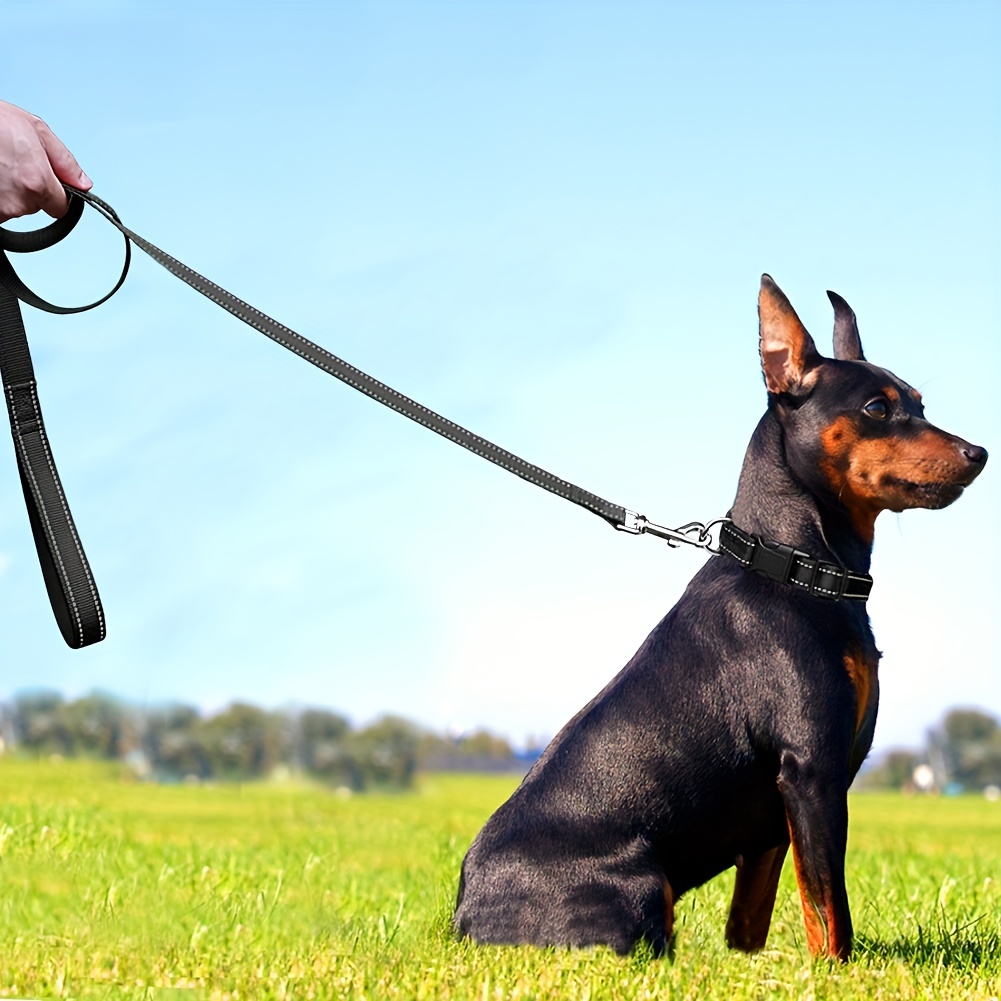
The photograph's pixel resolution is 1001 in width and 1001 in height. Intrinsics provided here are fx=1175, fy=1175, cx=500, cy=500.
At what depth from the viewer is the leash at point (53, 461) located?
411 cm

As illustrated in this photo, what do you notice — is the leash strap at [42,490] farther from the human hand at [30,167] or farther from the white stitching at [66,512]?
the human hand at [30,167]

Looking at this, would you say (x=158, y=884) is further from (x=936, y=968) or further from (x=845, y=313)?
(x=845, y=313)

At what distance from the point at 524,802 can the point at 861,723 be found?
130 centimetres

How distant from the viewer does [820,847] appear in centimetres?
412

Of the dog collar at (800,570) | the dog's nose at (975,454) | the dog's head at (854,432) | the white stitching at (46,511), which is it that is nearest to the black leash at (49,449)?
the white stitching at (46,511)

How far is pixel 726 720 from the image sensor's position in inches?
171

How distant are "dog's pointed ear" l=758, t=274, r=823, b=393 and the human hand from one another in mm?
2630

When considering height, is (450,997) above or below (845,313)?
below

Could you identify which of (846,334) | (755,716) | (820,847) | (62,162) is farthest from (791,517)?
(62,162)

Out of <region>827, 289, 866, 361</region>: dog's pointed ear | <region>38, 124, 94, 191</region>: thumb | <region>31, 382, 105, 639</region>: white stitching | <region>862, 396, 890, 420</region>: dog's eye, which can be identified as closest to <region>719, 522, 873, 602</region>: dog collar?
<region>862, 396, 890, 420</region>: dog's eye

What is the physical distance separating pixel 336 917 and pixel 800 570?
288 cm

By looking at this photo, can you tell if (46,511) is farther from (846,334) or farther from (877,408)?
(846,334)

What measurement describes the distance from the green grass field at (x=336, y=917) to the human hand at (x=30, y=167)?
2.83 meters

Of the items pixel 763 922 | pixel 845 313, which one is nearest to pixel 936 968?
pixel 763 922
